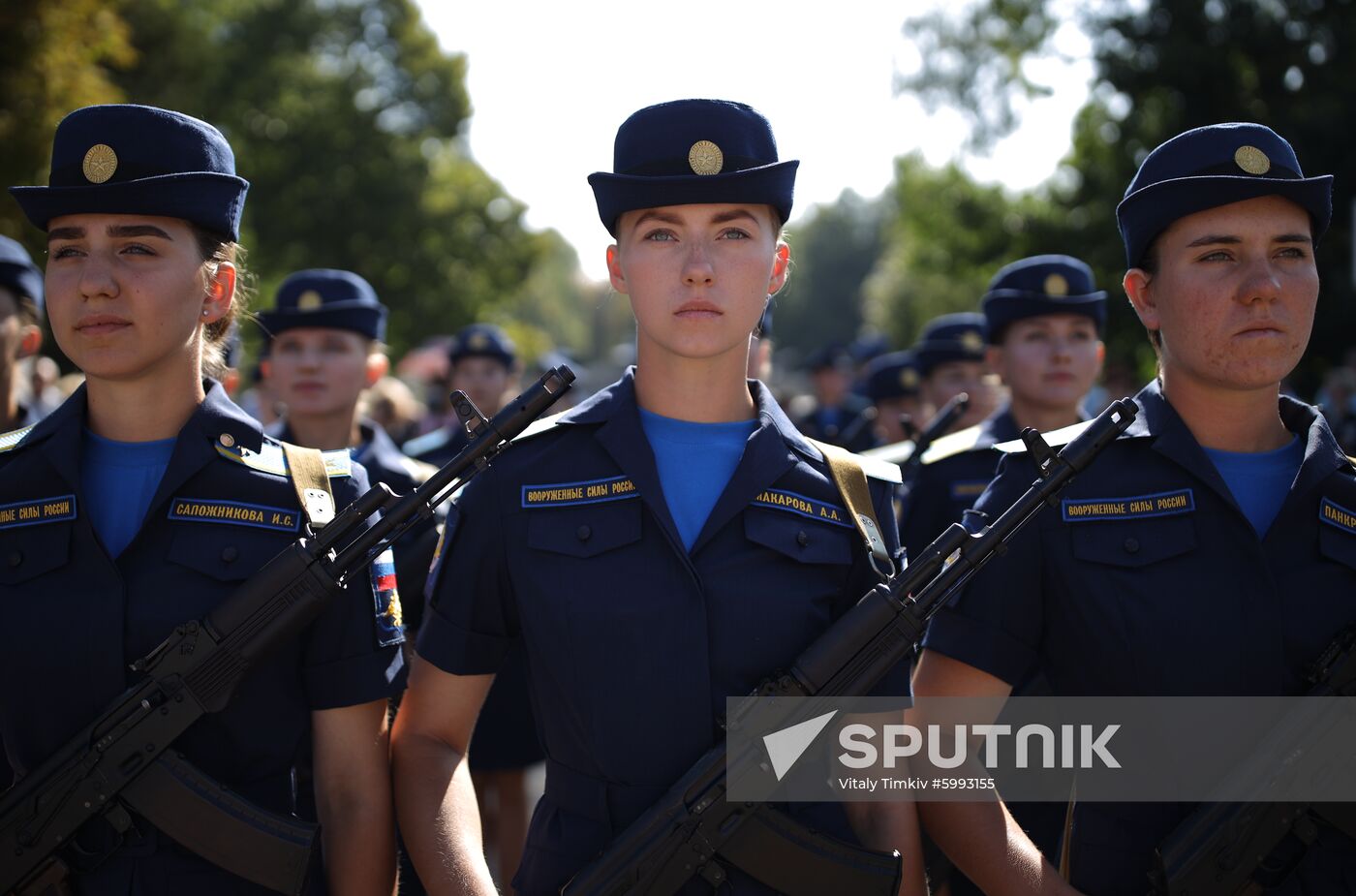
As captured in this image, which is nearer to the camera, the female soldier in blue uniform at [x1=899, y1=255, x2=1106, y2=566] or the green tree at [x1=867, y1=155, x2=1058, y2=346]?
the female soldier in blue uniform at [x1=899, y1=255, x2=1106, y2=566]

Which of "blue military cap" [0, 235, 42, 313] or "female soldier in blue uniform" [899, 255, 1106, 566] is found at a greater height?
"blue military cap" [0, 235, 42, 313]

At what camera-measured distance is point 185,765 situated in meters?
2.67

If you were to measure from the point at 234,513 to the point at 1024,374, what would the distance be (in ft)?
12.8

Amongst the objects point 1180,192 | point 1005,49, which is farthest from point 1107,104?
point 1180,192

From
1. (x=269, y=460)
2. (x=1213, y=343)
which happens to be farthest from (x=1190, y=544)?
(x=269, y=460)

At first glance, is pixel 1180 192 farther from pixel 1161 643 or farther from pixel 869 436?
pixel 869 436

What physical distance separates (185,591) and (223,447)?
0.36 m

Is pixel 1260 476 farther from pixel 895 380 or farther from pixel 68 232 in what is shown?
pixel 895 380

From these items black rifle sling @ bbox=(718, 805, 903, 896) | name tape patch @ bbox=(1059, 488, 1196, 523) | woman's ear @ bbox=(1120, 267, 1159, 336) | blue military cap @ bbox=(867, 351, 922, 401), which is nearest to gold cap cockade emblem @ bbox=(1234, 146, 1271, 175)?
woman's ear @ bbox=(1120, 267, 1159, 336)

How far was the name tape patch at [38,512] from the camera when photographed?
2787mm

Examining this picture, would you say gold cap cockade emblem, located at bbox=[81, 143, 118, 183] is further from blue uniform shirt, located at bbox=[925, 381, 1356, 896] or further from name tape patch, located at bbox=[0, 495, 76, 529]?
blue uniform shirt, located at bbox=[925, 381, 1356, 896]

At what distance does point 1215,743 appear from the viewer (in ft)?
9.52

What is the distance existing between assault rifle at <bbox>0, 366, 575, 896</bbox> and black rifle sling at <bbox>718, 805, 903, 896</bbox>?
0.94m

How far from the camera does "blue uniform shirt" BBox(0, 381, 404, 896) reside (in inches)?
106
